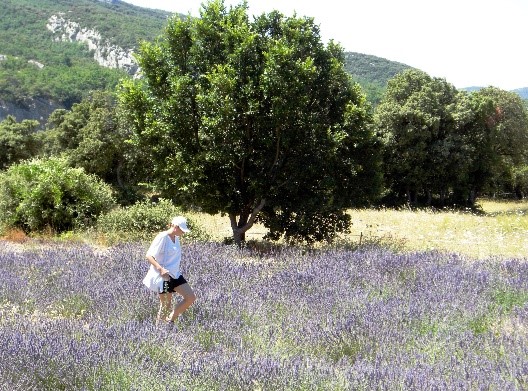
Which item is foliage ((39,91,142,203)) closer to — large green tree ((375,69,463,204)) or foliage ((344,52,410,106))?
large green tree ((375,69,463,204))

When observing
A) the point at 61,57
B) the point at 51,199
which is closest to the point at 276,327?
the point at 51,199

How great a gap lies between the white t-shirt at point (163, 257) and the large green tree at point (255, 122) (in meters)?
5.14

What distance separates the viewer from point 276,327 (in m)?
4.92

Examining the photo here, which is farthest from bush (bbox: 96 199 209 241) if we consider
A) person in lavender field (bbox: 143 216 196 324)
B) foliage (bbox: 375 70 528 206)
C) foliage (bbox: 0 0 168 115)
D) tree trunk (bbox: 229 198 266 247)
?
foliage (bbox: 0 0 168 115)

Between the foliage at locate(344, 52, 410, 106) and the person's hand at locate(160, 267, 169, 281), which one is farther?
the foliage at locate(344, 52, 410, 106)

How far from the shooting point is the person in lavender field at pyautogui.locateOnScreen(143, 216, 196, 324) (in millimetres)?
5250

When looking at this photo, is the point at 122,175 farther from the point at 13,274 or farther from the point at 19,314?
the point at 19,314

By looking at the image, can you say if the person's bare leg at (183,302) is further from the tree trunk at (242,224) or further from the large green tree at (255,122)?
the tree trunk at (242,224)

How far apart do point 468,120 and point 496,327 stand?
92.3ft

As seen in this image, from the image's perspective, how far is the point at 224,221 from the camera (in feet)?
69.1

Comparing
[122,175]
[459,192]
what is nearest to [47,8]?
[122,175]

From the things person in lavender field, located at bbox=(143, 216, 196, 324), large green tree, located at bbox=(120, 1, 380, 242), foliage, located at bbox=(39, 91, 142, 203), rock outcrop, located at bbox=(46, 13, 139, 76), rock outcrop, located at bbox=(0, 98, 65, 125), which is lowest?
rock outcrop, located at bbox=(0, 98, 65, 125)

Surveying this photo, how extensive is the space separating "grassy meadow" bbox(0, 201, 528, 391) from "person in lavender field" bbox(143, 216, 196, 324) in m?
0.24

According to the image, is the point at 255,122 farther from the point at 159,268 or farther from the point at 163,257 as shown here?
the point at 159,268
